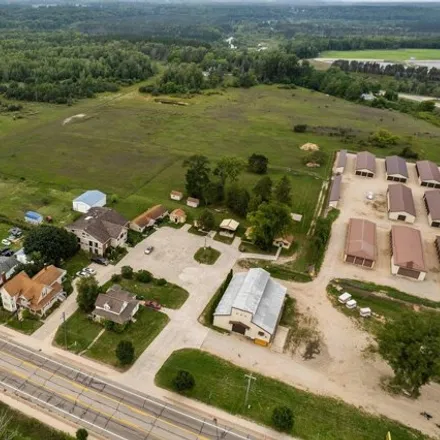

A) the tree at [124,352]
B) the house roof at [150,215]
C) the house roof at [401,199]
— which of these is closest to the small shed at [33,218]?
the house roof at [150,215]

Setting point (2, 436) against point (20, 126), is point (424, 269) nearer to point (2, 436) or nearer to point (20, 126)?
point (2, 436)

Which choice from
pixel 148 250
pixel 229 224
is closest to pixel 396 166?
pixel 229 224

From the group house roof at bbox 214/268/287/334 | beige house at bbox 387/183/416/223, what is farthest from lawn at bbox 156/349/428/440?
beige house at bbox 387/183/416/223

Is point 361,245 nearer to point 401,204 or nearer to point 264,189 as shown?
point 264,189

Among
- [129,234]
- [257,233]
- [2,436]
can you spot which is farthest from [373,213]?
[2,436]

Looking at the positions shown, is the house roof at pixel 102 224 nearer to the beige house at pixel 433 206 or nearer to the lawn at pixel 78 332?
the lawn at pixel 78 332

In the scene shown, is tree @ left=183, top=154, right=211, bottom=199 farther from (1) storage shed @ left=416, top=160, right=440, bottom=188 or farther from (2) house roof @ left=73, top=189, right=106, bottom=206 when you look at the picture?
(1) storage shed @ left=416, top=160, right=440, bottom=188

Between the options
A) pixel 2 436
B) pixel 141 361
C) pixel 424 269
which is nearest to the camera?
pixel 2 436
